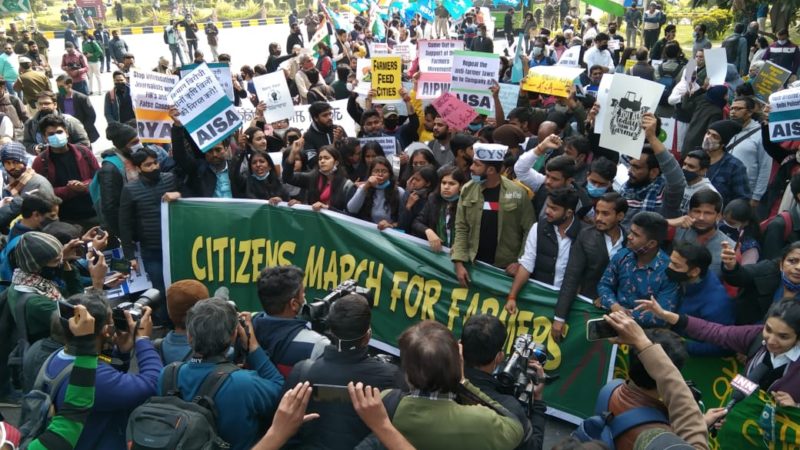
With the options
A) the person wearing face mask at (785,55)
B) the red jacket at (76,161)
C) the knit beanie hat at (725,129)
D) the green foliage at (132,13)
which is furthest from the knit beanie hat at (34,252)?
the green foliage at (132,13)

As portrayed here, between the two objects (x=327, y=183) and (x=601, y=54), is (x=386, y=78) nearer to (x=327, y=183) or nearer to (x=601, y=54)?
(x=327, y=183)

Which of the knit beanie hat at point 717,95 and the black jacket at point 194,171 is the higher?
the knit beanie hat at point 717,95

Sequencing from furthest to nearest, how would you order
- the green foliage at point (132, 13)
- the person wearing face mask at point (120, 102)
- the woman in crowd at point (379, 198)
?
the green foliage at point (132, 13) < the person wearing face mask at point (120, 102) < the woman in crowd at point (379, 198)

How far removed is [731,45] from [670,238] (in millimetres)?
11811

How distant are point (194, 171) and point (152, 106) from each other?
1071 millimetres

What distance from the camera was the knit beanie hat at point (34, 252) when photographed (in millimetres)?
4715

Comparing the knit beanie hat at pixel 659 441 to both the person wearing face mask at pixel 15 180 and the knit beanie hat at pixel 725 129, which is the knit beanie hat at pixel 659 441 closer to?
the knit beanie hat at pixel 725 129

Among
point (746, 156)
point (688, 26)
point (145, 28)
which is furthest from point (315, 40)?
point (145, 28)

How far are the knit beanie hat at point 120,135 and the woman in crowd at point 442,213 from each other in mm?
2819

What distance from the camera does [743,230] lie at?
536cm

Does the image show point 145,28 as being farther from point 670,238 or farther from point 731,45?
point 670,238

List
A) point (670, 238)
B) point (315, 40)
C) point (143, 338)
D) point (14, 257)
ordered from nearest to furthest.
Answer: point (143, 338), point (14, 257), point (670, 238), point (315, 40)

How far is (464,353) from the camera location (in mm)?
3408

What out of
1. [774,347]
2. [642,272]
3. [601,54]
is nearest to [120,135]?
[642,272]
